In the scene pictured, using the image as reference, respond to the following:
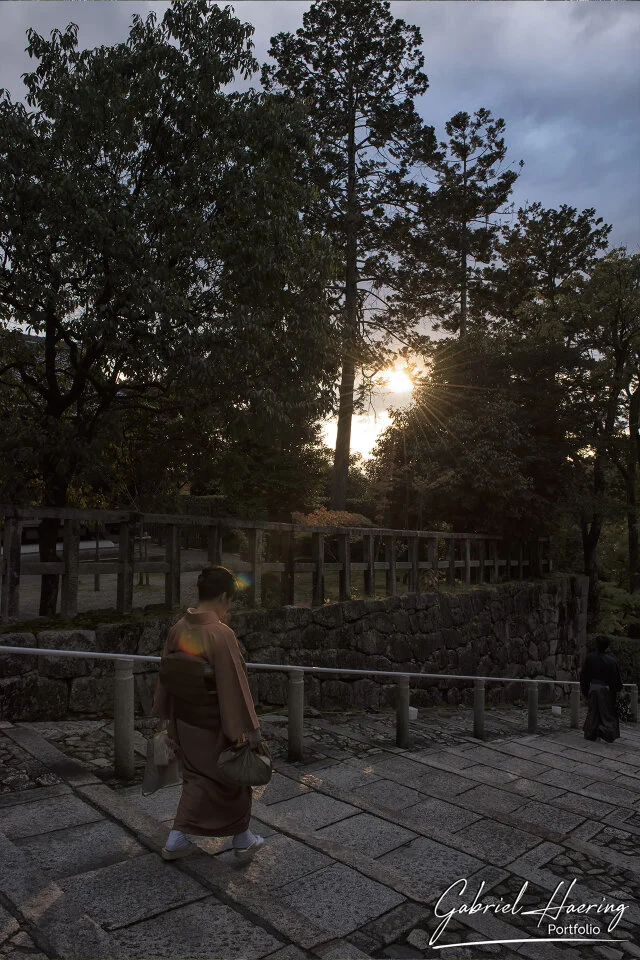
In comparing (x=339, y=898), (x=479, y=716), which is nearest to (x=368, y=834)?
(x=339, y=898)

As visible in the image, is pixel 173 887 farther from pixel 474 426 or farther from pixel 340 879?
pixel 474 426

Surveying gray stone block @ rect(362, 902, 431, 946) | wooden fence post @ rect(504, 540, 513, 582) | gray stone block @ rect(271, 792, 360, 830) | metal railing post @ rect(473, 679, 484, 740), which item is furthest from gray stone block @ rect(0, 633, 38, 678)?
wooden fence post @ rect(504, 540, 513, 582)

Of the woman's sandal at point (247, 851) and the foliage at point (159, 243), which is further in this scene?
the foliage at point (159, 243)

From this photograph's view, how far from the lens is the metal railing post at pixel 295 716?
5812 mm

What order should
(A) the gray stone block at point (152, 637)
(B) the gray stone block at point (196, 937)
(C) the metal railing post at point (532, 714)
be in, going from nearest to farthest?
1. (B) the gray stone block at point (196, 937)
2. (A) the gray stone block at point (152, 637)
3. (C) the metal railing post at point (532, 714)

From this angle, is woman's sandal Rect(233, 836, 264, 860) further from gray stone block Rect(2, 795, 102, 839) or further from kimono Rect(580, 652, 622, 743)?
kimono Rect(580, 652, 622, 743)

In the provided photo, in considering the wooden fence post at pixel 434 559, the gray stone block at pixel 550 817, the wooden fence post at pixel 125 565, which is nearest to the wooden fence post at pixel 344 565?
the wooden fence post at pixel 434 559

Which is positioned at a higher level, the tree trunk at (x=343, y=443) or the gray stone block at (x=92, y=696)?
the tree trunk at (x=343, y=443)

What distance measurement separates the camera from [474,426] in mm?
16578

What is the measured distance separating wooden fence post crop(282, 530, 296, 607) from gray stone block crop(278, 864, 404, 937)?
Answer: 6.03 m

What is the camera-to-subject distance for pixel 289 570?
9.44m

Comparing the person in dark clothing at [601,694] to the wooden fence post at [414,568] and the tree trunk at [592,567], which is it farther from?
the tree trunk at [592,567]

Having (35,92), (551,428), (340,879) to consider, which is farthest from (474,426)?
(340,879)

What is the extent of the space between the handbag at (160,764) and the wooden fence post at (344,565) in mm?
6775
